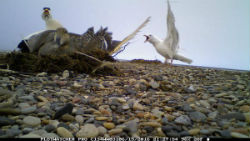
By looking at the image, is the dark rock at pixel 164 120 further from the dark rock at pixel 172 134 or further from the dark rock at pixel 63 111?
the dark rock at pixel 63 111

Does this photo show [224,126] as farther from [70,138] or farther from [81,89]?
[81,89]

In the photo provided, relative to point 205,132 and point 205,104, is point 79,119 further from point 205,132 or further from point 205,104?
point 205,104

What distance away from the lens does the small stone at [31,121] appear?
1.97 feet

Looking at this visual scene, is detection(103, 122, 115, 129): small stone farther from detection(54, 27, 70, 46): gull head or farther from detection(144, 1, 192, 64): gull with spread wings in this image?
detection(144, 1, 192, 64): gull with spread wings

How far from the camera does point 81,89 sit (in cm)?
120

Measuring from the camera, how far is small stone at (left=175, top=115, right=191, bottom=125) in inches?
26.8

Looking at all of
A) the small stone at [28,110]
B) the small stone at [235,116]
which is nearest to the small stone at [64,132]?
the small stone at [28,110]

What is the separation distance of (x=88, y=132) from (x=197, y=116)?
544mm

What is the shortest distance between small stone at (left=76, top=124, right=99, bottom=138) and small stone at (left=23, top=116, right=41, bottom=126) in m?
0.19

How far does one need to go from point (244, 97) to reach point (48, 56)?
1.82m

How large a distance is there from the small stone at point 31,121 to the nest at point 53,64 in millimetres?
1004

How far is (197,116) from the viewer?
73 centimetres

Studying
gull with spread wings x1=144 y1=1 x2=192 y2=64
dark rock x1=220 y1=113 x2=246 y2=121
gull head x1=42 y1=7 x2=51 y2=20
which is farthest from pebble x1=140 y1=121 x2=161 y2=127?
gull head x1=42 y1=7 x2=51 y2=20

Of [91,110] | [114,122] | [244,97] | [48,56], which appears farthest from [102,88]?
[244,97]
